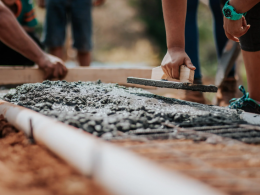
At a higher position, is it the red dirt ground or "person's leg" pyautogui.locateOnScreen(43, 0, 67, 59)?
"person's leg" pyautogui.locateOnScreen(43, 0, 67, 59)

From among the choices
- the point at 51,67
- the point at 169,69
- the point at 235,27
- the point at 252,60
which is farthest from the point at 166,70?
the point at 51,67

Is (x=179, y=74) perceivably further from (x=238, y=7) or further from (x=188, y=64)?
(x=238, y=7)

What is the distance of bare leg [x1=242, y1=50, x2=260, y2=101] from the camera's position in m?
1.76

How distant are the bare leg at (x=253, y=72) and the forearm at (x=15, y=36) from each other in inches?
64.1

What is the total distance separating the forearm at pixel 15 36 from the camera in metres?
2.21

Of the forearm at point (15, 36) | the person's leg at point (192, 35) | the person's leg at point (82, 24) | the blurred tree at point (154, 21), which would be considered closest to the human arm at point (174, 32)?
the person's leg at point (192, 35)

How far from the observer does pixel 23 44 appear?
7.70 ft

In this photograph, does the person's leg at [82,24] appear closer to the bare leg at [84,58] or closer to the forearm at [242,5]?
the bare leg at [84,58]

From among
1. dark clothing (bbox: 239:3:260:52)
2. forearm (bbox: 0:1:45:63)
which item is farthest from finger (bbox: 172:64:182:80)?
forearm (bbox: 0:1:45:63)

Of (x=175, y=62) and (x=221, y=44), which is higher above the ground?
(x=221, y=44)

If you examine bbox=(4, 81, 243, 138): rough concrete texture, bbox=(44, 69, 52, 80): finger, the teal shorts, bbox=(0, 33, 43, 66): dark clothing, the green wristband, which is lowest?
bbox=(4, 81, 243, 138): rough concrete texture

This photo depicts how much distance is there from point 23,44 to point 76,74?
0.51 metres

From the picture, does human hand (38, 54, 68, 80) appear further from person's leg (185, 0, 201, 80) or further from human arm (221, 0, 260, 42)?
human arm (221, 0, 260, 42)

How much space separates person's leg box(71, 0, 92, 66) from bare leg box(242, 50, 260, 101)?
6.94 feet
